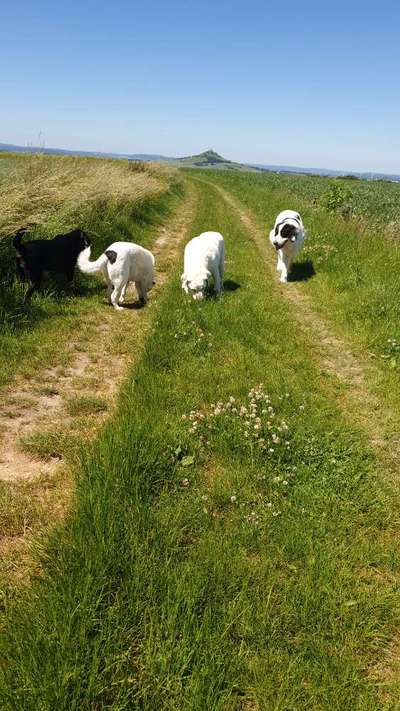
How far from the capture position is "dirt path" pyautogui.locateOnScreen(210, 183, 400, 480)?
4360 millimetres

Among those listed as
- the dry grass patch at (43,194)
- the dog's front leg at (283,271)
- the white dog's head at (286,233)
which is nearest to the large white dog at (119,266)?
the dry grass patch at (43,194)

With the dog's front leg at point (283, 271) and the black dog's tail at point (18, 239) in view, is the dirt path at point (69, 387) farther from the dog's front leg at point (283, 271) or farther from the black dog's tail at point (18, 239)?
the dog's front leg at point (283, 271)

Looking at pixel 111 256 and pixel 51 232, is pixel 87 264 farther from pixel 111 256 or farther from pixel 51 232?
pixel 51 232

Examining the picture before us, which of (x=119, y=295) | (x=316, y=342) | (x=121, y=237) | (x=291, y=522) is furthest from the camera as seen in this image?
(x=121, y=237)

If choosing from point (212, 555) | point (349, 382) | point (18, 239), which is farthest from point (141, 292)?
point (212, 555)


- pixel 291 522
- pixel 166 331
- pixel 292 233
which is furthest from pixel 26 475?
pixel 292 233

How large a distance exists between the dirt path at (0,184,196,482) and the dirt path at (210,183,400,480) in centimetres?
271

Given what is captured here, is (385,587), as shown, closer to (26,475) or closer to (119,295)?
(26,475)

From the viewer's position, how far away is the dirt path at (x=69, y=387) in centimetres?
384

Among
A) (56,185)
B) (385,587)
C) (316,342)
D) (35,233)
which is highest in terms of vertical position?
(56,185)

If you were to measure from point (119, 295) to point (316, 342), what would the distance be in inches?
143

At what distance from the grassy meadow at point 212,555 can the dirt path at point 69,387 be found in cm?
23

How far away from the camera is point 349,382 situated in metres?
5.66

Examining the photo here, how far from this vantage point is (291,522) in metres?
3.13
